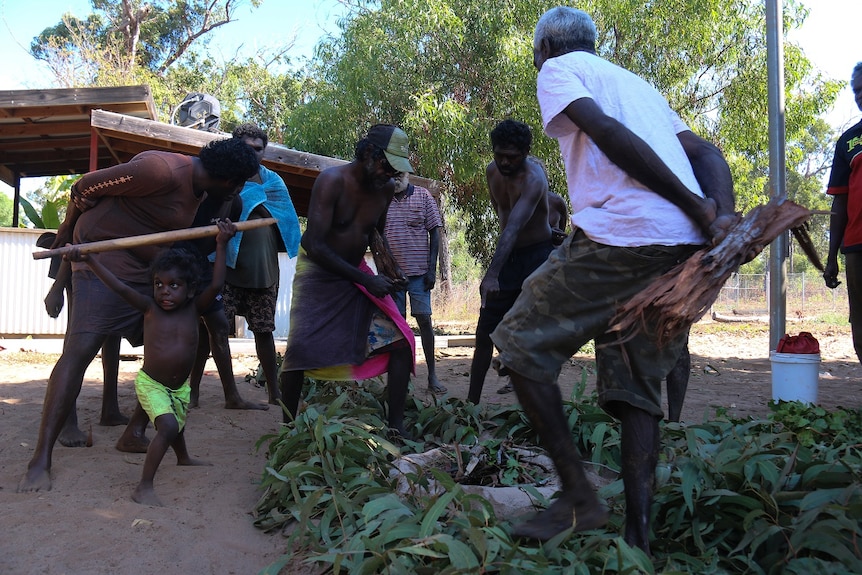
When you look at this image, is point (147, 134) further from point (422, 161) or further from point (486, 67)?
point (486, 67)

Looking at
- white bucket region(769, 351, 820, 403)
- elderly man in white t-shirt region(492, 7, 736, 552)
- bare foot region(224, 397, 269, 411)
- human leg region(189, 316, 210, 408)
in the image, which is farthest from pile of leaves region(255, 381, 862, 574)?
human leg region(189, 316, 210, 408)

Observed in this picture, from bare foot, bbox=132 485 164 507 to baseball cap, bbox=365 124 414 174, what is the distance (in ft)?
6.38

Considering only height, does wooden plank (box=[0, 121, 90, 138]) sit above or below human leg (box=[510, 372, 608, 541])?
above

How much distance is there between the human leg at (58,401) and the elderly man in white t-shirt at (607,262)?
2165 millimetres

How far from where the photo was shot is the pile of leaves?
2.16m

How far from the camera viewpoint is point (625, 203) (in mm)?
2311

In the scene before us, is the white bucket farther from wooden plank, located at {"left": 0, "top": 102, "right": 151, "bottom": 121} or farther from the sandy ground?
wooden plank, located at {"left": 0, "top": 102, "right": 151, "bottom": 121}

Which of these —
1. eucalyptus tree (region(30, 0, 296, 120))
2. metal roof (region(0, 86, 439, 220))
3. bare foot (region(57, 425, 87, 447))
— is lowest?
bare foot (region(57, 425, 87, 447))

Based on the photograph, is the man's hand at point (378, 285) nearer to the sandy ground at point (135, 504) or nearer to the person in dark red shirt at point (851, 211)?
the sandy ground at point (135, 504)

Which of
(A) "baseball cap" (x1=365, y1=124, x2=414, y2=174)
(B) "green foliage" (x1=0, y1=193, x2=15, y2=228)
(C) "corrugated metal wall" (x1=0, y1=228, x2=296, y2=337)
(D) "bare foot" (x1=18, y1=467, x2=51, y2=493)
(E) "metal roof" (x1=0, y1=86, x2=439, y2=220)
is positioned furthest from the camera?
(B) "green foliage" (x1=0, y1=193, x2=15, y2=228)

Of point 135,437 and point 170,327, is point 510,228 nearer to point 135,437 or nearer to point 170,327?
point 170,327

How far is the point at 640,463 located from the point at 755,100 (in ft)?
45.8

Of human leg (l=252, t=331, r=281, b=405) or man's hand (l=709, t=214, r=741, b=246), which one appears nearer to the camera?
man's hand (l=709, t=214, r=741, b=246)

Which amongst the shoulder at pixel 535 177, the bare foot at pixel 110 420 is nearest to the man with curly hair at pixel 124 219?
the bare foot at pixel 110 420
